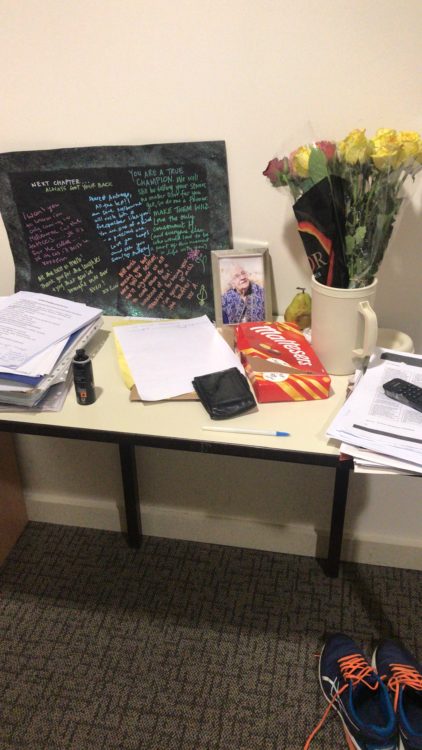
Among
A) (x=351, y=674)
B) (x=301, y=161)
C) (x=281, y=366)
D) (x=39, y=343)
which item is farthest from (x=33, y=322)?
(x=351, y=674)

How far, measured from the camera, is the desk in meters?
1.19

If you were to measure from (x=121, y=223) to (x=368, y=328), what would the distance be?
2.25ft

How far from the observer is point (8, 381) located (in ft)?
4.26

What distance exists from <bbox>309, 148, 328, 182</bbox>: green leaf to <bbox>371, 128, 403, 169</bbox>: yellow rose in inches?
3.8

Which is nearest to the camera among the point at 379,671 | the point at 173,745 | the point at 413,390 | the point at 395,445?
the point at 395,445

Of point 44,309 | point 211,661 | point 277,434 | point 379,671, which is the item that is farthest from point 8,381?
point 379,671

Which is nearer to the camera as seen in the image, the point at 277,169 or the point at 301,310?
the point at 277,169

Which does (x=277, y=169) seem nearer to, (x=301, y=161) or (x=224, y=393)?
(x=301, y=161)

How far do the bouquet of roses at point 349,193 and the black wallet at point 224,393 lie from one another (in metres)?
0.28

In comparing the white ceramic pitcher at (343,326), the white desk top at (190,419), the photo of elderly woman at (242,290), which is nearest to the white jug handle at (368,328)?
the white ceramic pitcher at (343,326)

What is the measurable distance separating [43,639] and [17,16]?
1.58 meters

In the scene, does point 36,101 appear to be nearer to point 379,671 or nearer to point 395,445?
point 395,445

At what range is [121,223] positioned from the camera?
158cm

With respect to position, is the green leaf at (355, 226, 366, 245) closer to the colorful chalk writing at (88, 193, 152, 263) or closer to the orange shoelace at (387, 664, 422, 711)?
the colorful chalk writing at (88, 193, 152, 263)
